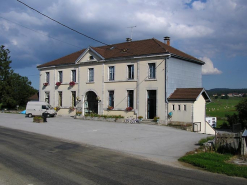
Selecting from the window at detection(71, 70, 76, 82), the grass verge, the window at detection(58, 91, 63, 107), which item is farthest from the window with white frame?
the grass verge

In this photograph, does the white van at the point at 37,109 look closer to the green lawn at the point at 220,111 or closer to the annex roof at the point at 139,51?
the annex roof at the point at 139,51

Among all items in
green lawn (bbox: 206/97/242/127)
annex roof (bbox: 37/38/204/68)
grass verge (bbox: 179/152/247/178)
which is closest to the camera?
grass verge (bbox: 179/152/247/178)

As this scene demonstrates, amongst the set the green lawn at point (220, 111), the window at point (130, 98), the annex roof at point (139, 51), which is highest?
the annex roof at point (139, 51)

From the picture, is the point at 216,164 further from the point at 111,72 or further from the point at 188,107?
the point at 111,72

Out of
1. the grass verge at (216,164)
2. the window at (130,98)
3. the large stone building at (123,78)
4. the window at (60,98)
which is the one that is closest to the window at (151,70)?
the large stone building at (123,78)

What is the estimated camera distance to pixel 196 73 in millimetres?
31391

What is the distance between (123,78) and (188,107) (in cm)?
824

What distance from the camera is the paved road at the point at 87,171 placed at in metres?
7.30

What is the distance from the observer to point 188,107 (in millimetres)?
24562

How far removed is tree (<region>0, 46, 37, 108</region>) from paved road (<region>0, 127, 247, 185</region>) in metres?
42.4

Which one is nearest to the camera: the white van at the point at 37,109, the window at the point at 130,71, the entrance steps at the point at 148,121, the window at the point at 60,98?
the entrance steps at the point at 148,121

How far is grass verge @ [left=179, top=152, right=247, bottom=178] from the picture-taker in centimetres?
830

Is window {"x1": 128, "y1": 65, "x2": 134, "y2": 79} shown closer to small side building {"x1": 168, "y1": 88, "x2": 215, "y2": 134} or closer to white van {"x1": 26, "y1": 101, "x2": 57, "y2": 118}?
small side building {"x1": 168, "y1": 88, "x2": 215, "y2": 134}

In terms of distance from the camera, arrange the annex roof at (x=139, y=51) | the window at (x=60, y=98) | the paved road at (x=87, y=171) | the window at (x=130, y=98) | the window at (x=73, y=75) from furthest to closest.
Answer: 1. the window at (x=60, y=98)
2. the window at (x=73, y=75)
3. the window at (x=130, y=98)
4. the annex roof at (x=139, y=51)
5. the paved road at (x=87, y=171)
